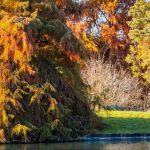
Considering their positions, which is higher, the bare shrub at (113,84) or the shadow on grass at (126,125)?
the bare shrub at (113,84)

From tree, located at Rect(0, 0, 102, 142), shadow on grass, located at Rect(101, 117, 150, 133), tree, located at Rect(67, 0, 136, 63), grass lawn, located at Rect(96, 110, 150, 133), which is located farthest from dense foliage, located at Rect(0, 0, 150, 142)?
tree, located at Rect(67, 0, 136, 63)

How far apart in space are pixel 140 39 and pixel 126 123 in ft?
49.8

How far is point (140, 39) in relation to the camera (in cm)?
3556

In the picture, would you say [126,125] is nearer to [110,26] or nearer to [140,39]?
[140,39]

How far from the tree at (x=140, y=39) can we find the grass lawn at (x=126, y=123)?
1185cm

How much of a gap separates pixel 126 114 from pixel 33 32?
24.8 feet

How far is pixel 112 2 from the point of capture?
39.1 metres

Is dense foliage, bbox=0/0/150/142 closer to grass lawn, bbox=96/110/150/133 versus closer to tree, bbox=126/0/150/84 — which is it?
grass lawn, bbox=96/110/150/133

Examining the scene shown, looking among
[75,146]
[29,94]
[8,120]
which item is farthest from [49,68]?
[75,146]

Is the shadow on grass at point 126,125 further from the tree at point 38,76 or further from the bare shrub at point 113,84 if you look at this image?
the bare shrub at point 113,84

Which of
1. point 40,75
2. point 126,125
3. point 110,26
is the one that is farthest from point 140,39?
point 40,75

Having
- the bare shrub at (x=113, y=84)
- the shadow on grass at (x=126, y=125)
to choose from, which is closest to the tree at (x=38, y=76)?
the shadow on grass at (x=126, y=125)

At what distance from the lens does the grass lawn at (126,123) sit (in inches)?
779

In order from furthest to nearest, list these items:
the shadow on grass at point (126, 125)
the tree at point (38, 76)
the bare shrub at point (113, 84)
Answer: the bare shrub at point (113, 84) → the shadow on grass at point (126, 125) → the tree at point (38, 76)
